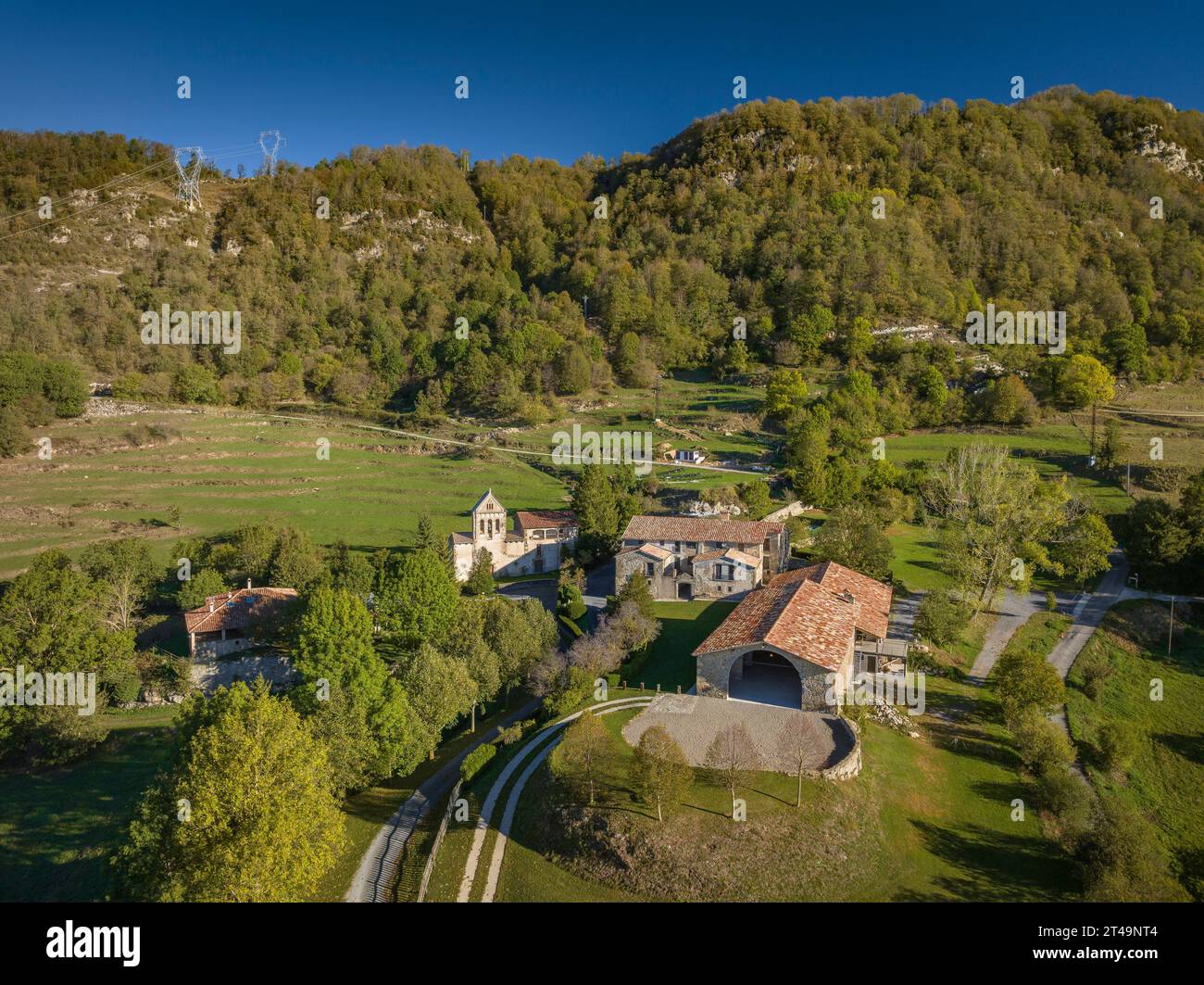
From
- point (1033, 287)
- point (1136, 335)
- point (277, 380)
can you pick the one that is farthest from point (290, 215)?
point (1136, 335)

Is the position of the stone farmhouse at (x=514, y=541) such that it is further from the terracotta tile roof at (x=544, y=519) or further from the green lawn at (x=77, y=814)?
the green lawn at (x=77, y=814)

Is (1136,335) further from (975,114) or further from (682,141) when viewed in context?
(682,141)

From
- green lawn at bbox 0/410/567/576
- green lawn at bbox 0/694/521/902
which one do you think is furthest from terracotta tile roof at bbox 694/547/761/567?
green lawn at bbox 0/410/567/576

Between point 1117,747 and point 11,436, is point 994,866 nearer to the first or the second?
point 1117,747

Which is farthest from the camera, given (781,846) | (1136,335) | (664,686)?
(1136,335)

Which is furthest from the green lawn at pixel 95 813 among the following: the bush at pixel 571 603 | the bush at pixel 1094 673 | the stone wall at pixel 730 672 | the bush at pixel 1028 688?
the bush at pixel 1094 673

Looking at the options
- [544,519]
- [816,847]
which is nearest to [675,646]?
[816,847]
